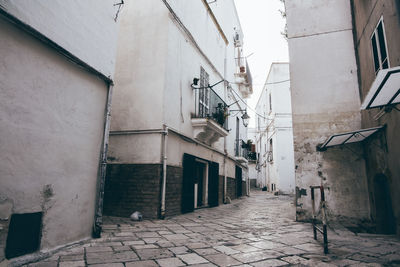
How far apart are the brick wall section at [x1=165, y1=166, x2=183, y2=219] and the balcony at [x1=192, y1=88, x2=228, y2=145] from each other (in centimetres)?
181

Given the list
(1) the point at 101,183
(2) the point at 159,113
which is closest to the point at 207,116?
(2) the point at 159,113

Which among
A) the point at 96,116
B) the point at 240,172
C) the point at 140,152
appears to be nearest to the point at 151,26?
the point at 140,152

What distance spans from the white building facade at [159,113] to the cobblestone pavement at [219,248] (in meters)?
1.33

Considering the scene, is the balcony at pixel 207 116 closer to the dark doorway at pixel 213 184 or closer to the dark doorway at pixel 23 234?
the dark doorway at pixel 213 184

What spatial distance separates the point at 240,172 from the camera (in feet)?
56.1

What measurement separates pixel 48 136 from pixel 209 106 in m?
7.29

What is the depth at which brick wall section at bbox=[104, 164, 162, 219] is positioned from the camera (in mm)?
6988

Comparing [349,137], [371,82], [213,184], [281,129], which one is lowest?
[213,184]

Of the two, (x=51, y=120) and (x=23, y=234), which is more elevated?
(x=51, y=120)

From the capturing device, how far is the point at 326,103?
788 cm

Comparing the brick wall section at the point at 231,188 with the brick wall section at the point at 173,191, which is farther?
the brick wall section at the point at 231,188

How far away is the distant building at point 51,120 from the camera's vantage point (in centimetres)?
313

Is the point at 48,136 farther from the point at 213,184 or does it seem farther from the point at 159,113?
the point at 213,184

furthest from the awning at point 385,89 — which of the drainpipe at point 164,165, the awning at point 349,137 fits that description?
the drainpipe at point 164,165
